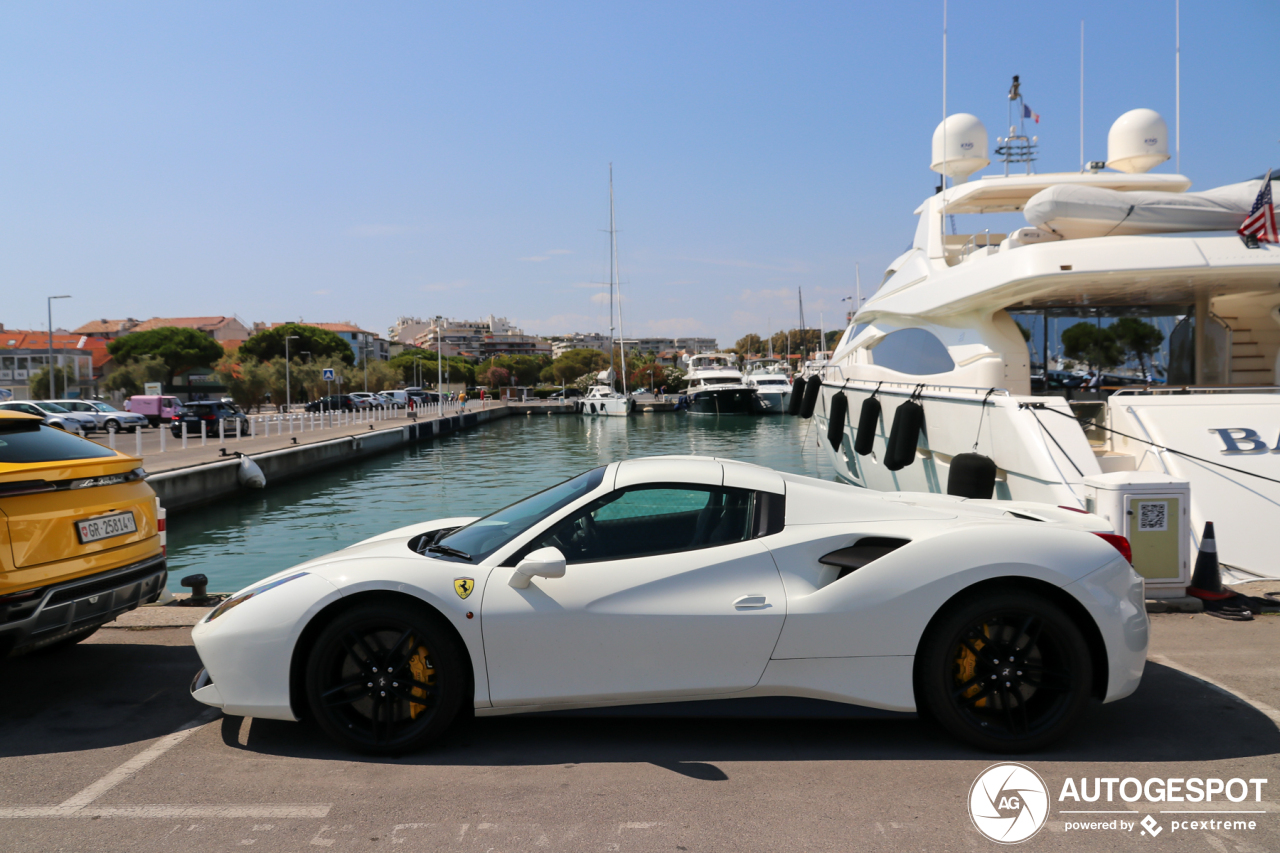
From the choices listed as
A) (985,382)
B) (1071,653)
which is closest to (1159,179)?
(985,382)

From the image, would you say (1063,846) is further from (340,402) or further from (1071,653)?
(340,402)

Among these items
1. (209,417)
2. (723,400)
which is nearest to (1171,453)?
(209,417)

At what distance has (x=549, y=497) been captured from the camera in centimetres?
425

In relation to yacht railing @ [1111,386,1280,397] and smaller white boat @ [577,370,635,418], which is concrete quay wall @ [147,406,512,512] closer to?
yacht railing @ [1111,386,1280,397]

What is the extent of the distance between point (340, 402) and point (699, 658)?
6272cm

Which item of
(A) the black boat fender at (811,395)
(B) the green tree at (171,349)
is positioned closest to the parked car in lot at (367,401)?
(B) the green tree at (171,349)

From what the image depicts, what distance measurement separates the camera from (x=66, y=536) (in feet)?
14.1

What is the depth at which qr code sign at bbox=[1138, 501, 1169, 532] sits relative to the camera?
593cm

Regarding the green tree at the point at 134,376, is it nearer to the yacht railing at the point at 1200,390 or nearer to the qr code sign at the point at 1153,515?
the yacht railing at the point at 1200,390

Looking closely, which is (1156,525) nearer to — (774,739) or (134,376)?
(774,739)

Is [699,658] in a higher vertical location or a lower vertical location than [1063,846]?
higher

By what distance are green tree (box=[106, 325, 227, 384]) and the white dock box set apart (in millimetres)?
85830

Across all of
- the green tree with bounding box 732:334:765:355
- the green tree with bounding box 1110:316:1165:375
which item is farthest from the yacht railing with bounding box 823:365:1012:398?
the green tree with bounding box 732:334:765:355

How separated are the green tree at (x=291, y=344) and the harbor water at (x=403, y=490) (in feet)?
191
